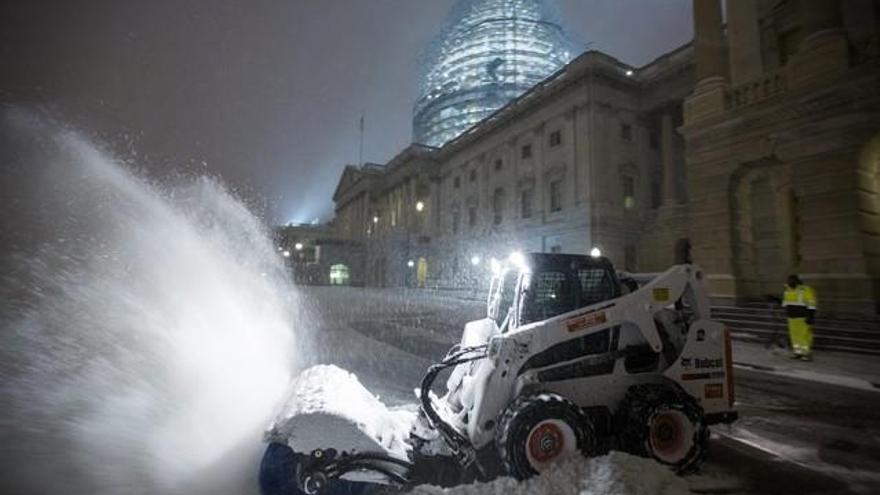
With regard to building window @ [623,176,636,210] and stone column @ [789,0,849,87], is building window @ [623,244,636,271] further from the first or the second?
stone column @ [789,0,849,87]

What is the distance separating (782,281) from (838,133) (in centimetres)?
579

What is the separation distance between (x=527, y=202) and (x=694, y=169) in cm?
2343

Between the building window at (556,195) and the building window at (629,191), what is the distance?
5.12 metres

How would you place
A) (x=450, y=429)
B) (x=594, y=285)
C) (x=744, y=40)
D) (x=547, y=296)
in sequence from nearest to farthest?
(x=450, y=429), (x=547, y=296), (x=594, y=285), (x=744, y=40)

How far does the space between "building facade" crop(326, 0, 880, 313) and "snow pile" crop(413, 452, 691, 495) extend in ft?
42.3

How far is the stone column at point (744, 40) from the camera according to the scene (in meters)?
17.8

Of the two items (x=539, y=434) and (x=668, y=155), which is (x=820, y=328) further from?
(x=668, y=155)

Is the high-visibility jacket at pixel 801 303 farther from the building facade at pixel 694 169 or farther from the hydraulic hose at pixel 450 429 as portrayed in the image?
the hydraulic hose at pixel 450 429

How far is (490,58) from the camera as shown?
67875mm

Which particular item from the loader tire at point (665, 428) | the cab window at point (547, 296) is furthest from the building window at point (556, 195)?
the loader tire at point (665, 428)

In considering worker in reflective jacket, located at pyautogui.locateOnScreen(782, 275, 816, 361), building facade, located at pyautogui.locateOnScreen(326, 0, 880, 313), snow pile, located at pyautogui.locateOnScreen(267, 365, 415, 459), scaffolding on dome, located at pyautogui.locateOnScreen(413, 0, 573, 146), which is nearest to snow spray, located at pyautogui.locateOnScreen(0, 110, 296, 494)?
snow pile, located at pyautogui.locateOnScreen(267, 365, 415, 459)

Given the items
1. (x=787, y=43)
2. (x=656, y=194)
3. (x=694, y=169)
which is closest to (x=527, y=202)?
(x=656, y=194)

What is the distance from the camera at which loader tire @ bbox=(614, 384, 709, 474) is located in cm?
415

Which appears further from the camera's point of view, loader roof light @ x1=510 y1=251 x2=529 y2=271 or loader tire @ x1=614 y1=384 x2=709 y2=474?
loader roof light @ x1=510 y1=251 x2=529 y2=271
